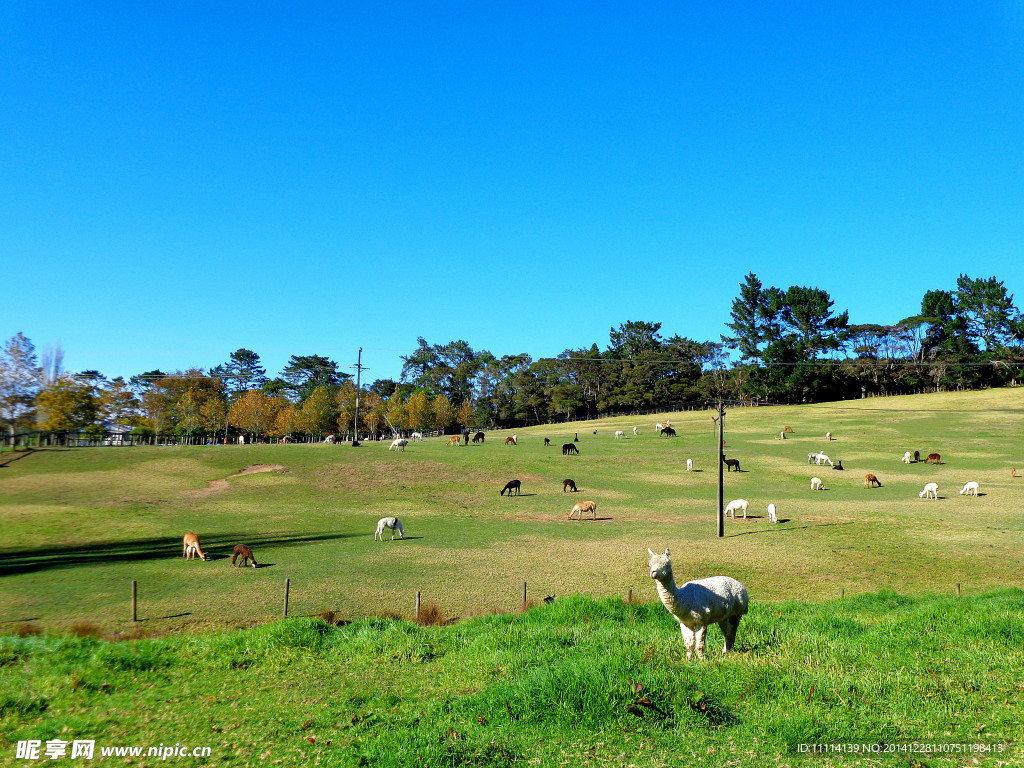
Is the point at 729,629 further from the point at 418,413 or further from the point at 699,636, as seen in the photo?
the point at 418,413

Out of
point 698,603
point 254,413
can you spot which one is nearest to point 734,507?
point 698,603

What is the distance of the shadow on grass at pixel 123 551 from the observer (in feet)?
88.6

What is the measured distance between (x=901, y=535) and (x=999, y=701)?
2691 centimetres

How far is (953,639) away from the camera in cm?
1152

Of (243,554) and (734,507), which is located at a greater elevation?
(243,554)

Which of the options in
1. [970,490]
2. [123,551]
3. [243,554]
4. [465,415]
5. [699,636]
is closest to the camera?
[699,636]

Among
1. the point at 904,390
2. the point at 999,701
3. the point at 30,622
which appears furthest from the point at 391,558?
the point at 904,390

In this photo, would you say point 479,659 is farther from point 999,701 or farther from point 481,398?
point 481,398

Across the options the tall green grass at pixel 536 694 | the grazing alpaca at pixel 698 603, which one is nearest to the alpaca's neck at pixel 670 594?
the grazing alpaca at pixel 698 603

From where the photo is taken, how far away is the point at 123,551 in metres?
29.6

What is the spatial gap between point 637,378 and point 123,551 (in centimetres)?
11326

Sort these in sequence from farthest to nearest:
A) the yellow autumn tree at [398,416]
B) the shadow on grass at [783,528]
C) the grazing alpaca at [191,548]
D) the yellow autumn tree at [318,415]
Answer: the yellow autumn tree at [398,416]
the yellow autumn tree at [318,415]
the shadow on grass at [783,528]
the grazing alpaca at [191,548]

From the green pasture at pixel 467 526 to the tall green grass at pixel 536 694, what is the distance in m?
4.68

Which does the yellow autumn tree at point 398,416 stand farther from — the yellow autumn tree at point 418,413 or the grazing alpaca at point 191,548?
the grazing alpaca at point 191,548
